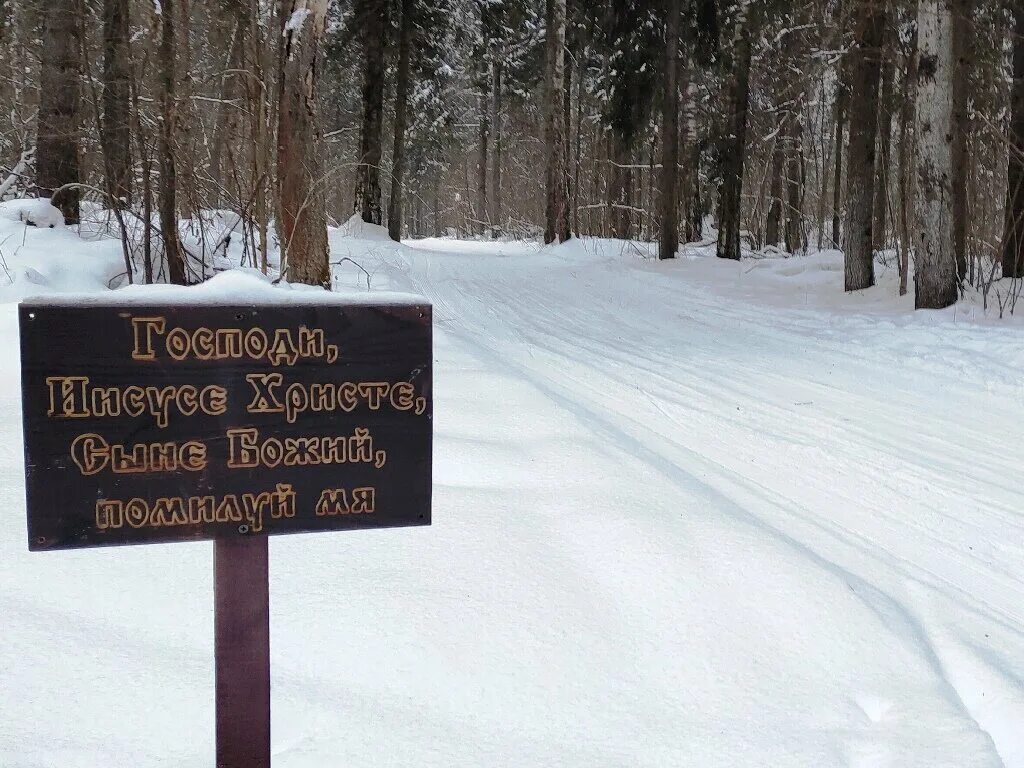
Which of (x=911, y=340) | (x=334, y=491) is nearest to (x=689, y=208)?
(x=911, y=340)

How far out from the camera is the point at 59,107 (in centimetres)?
930

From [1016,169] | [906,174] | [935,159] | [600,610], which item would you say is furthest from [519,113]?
[600,610]

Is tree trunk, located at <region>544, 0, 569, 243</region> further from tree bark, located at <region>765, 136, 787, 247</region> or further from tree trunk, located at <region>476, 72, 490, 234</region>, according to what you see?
tree trunk, located at <region>476, 72, 490, 234</region>

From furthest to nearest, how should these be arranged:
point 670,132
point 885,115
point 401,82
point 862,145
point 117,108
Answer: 1. point 401,82
2. point 670,132
3. point 885,115
4. point 862,145
5. point 117,108

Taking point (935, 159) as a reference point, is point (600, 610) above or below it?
below

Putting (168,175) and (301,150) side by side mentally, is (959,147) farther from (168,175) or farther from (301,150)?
(168,175)

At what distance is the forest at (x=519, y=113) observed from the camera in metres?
7.50

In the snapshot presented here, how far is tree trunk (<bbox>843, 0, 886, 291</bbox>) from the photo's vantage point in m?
11.5

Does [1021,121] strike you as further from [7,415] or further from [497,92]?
[497,92]

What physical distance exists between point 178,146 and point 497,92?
2526cm

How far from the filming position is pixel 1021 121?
11289 mm

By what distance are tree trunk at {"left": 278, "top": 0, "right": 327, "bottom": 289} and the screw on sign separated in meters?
5.24

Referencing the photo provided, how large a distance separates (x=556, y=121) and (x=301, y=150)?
1267 cm

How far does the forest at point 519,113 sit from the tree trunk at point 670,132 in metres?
0.04
